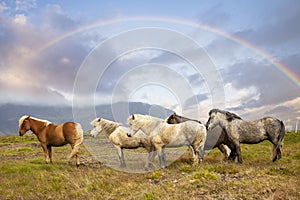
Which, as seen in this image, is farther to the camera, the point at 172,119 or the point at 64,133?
the point at 172,119

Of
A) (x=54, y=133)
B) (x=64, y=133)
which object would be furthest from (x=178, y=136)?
(x=54, y=133)

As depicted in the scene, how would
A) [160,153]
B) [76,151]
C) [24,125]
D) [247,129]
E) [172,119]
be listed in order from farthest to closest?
[172,119] → [24,125] → [247,129] → [76,151] → [160,153]

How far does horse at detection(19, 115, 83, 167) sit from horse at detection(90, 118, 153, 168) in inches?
46.5

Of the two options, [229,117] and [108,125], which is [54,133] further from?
[229,117]

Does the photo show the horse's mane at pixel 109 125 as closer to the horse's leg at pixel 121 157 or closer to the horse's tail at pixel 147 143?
the horse's leg at pixel 121 157

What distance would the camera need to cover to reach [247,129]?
13062mm

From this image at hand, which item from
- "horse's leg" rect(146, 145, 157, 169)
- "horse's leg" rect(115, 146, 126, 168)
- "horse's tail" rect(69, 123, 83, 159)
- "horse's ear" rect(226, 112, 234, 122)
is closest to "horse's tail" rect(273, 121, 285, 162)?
"horse's ear" rect(226, 112, 234, 122)

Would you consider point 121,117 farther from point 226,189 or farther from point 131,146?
point 226,189

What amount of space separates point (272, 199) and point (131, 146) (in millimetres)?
8386

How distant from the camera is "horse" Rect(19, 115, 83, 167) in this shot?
13.0 meters

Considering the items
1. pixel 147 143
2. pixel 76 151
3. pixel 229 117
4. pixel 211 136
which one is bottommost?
pixel 76 151

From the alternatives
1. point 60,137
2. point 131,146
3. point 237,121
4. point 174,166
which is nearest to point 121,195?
point 174,166

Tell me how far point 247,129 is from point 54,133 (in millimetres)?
9502

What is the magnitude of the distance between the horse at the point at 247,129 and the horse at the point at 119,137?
3409 millimetres
